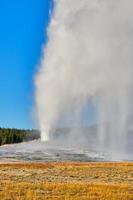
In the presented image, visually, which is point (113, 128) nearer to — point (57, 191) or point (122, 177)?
point (122, 177)

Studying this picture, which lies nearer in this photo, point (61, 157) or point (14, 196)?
point (14, 196)

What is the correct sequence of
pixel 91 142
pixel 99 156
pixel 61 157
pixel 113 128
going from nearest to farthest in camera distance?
1. pixel 61 157
2. pixel 99 156
3. pixel 91 142
4. pixel 113 128

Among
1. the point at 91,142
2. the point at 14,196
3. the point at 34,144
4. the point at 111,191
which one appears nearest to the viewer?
the point at 14,196

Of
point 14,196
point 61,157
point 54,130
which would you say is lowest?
point 14,196

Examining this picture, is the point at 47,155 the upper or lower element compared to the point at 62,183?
upper

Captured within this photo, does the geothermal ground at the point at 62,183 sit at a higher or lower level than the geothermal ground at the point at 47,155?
lower

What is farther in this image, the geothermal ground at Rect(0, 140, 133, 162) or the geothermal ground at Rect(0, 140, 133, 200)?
the geothermal ground at Rect(0, 140, 133, 162)

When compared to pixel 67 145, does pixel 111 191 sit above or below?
below

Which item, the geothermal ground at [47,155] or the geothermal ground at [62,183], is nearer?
the geothermal ground at [62,183]

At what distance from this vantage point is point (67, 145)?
127m

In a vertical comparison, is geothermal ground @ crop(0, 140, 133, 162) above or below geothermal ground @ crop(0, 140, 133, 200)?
above

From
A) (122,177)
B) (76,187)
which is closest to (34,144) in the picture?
(122,177)

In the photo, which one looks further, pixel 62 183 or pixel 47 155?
pixel 47 155

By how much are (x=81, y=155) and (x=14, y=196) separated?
75087 millimetres
